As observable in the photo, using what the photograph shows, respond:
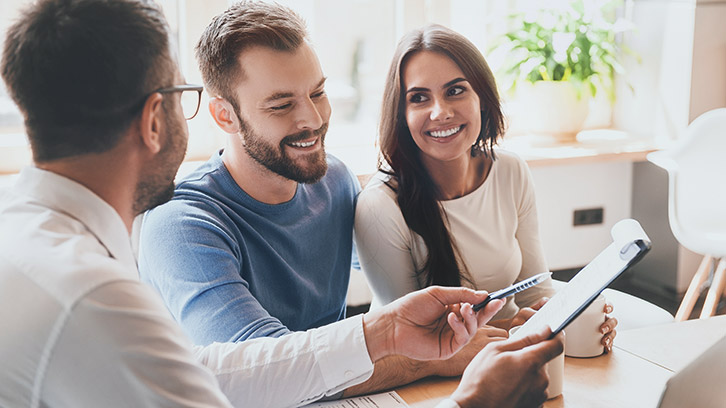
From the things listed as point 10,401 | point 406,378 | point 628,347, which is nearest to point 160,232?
point 406,378

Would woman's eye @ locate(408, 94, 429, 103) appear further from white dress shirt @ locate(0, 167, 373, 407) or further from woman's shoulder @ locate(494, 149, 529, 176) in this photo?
white dress shirt @ locate(0, 167, 373, 407)

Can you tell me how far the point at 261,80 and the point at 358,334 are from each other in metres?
0.59

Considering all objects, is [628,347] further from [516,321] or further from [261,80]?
[261,80]

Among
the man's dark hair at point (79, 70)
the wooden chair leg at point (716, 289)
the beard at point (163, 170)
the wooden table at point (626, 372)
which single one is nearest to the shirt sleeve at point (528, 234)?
the wooden table at point (626, 372)

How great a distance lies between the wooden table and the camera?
46.6 inches

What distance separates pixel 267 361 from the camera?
1.18 m

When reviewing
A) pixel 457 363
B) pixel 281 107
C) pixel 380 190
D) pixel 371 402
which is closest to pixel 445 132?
pixel 380 190

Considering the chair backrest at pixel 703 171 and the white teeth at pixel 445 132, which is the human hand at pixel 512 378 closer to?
the white teeth at pixel 445 132

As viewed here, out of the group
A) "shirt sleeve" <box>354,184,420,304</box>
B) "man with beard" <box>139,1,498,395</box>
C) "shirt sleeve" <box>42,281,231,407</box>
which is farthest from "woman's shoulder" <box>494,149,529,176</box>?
"shirt sleeve" <box>42,281,231,407</box>

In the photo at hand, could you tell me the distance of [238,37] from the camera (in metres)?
1.49

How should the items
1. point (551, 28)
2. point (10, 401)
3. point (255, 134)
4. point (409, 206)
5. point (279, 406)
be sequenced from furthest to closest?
point (551, 28), point (409, 206), point (255, 134), point (279, 406), point (10, 401)

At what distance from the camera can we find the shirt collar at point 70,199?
32.4 inches

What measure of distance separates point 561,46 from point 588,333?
221 centimetres

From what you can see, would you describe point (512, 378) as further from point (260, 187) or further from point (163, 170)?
point (260, 187)
